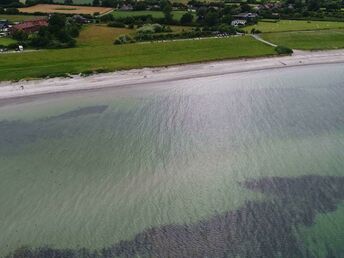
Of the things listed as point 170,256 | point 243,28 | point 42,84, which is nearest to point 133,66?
point 42,84

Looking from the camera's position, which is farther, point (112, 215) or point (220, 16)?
point (220, 16)

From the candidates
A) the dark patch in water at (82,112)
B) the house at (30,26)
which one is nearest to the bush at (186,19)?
the house at (30,26)

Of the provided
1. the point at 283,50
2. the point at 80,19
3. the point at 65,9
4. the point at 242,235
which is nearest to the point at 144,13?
the point at 80,19

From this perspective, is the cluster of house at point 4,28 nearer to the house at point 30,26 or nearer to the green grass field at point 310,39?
the house at point 30,26

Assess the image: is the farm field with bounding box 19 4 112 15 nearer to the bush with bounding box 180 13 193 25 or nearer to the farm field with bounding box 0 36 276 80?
the bush with bounding box 180 13 193 25

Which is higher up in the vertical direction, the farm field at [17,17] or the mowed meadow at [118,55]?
the mowed meadow at [118,55]

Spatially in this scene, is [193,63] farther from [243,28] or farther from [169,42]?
[243,28]

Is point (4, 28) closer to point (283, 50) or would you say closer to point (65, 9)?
point (65, 9)
